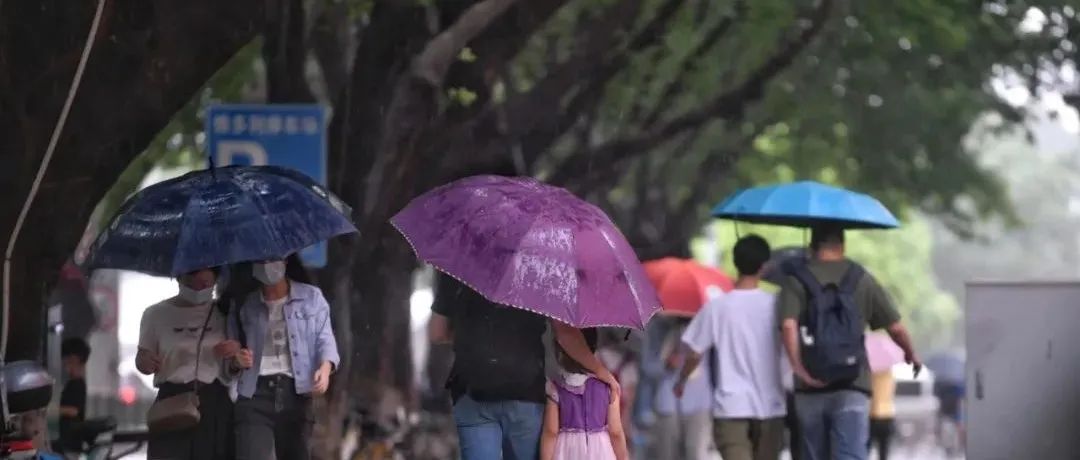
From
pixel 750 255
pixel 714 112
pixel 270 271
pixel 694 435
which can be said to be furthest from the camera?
pixel 714 112

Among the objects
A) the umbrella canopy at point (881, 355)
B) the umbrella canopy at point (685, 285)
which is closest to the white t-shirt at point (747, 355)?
the umbrella canopy at point (685, 285)

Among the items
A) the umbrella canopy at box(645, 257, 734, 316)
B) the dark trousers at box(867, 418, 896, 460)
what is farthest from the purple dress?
the dark trousers at box(867, 418, 896, 460)

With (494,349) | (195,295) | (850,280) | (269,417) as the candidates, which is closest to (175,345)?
(195,295)

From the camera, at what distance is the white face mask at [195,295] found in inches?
341

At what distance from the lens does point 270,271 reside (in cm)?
859

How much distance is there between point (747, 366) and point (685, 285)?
5.53 metres

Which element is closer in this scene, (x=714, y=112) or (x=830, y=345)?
(x=830, y=345)

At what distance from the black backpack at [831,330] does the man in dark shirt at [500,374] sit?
212cm

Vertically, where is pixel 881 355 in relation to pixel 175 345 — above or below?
below

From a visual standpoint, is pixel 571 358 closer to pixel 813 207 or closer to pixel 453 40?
pixel 813 207

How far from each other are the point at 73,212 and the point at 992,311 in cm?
486

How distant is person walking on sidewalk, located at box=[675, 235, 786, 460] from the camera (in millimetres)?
10461

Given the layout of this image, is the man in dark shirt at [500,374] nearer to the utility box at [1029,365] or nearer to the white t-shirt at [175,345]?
the white t-shirt at [175,345]

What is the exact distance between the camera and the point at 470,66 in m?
14.8
